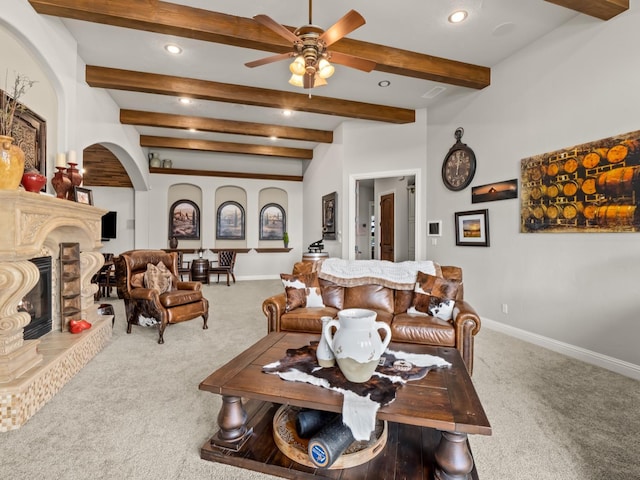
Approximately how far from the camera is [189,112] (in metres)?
5.27

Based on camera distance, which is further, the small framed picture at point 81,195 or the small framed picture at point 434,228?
the small framed picture at point 434,228

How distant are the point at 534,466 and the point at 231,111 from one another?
555 centimetres

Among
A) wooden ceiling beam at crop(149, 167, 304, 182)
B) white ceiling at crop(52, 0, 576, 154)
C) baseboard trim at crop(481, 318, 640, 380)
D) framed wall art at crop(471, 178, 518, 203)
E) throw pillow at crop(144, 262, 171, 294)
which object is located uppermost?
white ceiling at crop(52, 0, 576, 154)

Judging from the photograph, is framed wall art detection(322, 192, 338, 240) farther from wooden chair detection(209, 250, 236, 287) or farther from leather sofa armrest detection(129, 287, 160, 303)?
leather sofa armrest detection(129, 287, 160, 303)

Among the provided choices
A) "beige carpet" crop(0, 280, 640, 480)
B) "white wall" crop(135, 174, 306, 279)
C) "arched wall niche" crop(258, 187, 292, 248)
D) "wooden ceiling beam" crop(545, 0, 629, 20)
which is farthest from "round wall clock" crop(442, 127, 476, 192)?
"arched wall niche" crop(258, 187, 292, 248)

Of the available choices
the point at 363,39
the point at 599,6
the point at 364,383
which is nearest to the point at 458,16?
the point at 363,39

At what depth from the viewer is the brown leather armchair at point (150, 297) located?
354cm

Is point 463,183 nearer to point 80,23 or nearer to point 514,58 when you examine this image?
point 514,58

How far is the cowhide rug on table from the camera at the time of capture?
4.16ft

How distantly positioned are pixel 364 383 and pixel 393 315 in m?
1.53

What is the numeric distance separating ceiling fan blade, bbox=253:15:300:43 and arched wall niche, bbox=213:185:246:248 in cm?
614

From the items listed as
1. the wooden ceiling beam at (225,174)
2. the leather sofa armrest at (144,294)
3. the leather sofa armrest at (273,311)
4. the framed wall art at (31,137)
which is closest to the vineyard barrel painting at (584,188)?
the leather sofa armrest at (273,311)

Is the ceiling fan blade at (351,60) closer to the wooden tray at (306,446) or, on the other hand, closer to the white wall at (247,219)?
the wooden tray at (306,446)

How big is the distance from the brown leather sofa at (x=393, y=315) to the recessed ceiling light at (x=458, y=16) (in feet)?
7.73
